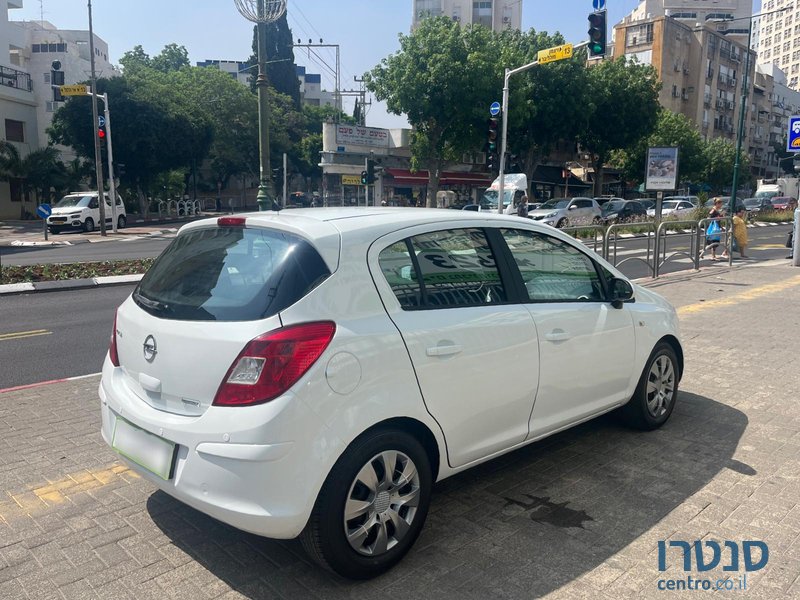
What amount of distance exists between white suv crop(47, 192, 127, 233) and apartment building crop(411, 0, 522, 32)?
185ft

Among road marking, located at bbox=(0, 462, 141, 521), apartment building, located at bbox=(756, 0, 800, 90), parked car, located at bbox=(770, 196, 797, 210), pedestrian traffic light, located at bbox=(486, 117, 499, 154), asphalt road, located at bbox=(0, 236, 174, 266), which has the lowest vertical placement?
asphalt road, located at bbox=(0, 236, 174, 266)

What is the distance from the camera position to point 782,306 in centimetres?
1010

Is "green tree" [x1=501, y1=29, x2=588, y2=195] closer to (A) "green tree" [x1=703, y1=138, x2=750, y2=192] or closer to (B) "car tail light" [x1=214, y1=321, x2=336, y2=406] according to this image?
(A) "green tree" [x1=703, y1=138, x2=750, y2=192]

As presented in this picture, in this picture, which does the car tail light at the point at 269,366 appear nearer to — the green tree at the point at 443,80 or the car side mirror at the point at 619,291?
the car side mirror at the point at 619,291

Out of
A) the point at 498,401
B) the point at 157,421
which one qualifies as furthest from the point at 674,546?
the point at 157,421

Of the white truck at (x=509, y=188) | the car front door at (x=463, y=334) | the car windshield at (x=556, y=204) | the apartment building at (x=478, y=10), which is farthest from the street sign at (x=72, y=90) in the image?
the apartment building at (x=478, y=10)

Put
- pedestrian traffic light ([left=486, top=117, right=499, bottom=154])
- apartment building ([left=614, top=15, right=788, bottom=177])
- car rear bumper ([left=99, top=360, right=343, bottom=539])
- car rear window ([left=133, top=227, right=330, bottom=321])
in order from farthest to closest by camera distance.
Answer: apartment building ([left=614, top=15, right=788, bottom=177]) → pedestrian traffic light ([left=486, top=117, right=499, bottom=154]) → car rear window ([left=133, top=227, right=330, bottom=321]) → car rear bumper ([left=99, top=360, right=343, bottom=539])

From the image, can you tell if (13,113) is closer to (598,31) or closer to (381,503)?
(598,31)

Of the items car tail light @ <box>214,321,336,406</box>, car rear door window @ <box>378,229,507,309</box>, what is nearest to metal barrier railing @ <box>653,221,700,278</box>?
car rear door window @ <box>378,229,507,309</box>

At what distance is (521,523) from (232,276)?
1.96 m

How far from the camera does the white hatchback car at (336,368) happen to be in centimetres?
266

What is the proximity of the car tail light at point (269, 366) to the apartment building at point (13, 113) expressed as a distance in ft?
142

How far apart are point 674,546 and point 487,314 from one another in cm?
146

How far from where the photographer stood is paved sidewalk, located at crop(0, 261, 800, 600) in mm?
2902
